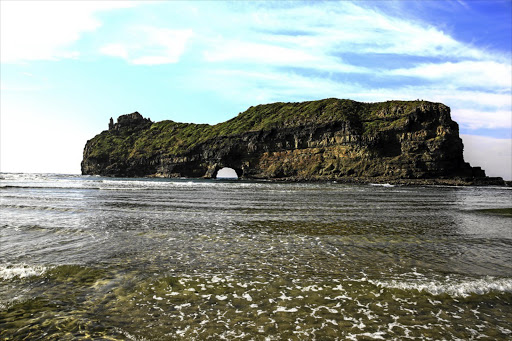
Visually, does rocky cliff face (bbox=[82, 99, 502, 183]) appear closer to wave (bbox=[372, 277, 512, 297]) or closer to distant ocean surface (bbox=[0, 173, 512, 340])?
distant ocean surface (bbox=[0, 173, 512, 340])

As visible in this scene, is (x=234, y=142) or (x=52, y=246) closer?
(x=52, y=246)

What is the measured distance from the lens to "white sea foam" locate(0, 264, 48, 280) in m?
6.68

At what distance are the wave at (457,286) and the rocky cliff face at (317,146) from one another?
84.4 meters

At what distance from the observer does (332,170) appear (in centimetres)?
9769

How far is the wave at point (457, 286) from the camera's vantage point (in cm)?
605

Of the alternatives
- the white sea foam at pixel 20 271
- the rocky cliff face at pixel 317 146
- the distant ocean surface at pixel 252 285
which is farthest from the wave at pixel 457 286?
the rocky cliff face at pixel 317 146

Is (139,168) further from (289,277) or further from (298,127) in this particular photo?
(289,277)

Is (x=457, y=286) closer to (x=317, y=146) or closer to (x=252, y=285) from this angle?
(x=252, y=285)

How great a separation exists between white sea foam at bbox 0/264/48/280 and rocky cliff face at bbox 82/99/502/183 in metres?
87.9

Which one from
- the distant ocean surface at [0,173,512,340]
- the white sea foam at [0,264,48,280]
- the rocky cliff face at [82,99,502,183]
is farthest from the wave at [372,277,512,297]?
the rocky cliff face at [82,99,502,183]

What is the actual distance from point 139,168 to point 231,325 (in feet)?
522

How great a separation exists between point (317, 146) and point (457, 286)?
101 metres

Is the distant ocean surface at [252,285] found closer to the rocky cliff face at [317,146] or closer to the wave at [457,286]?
the wave at [457,286]

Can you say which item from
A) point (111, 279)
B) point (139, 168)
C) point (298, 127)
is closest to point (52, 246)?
point (111, 279)
